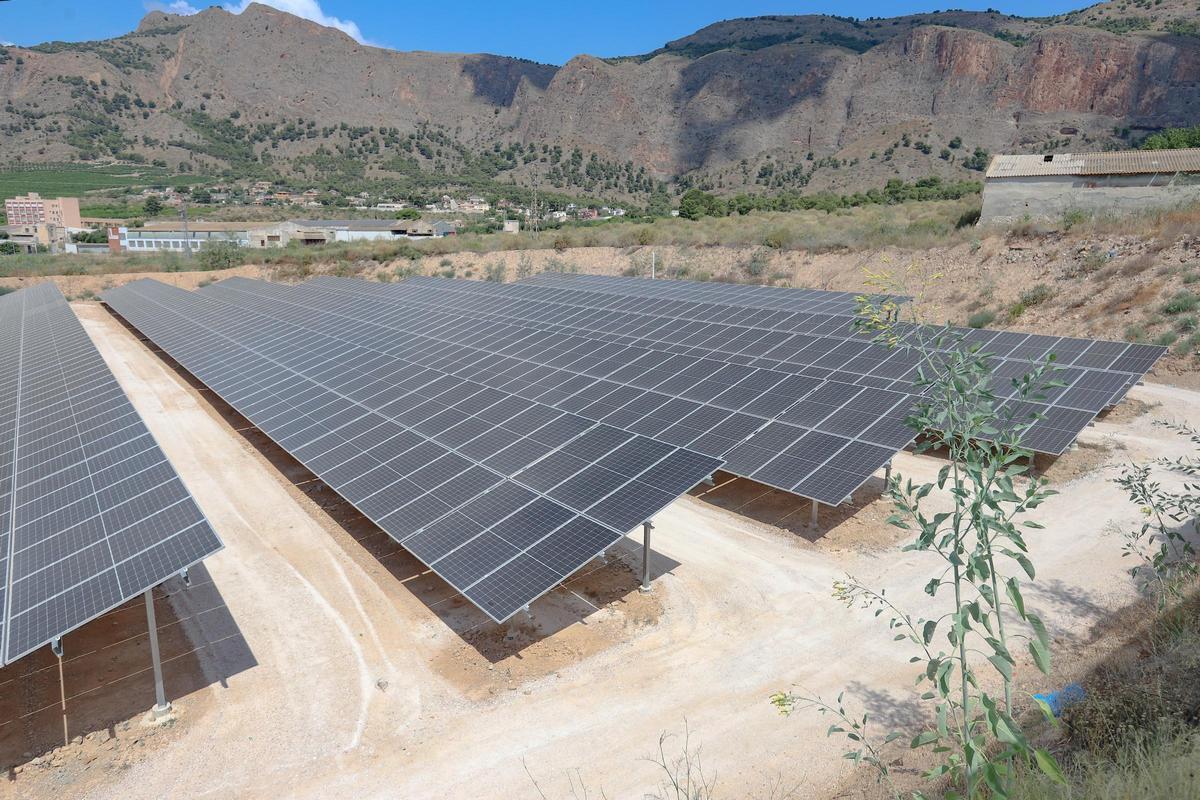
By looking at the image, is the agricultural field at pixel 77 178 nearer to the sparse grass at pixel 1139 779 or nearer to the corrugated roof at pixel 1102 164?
the corrugated roof at pixel 1102 164

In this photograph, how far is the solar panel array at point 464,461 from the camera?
35.1ft

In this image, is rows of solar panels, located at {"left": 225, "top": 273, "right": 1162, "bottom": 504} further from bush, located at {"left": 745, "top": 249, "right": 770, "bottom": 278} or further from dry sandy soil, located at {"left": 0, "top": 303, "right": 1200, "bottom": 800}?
bush, located at {"left": 745, "top": 249, "right": 770, "bottom": 278}

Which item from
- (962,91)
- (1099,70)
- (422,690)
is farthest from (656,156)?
(422,690)

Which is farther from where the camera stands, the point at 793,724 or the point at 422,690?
the point at 422,690

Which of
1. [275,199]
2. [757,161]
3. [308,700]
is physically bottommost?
[308,700]

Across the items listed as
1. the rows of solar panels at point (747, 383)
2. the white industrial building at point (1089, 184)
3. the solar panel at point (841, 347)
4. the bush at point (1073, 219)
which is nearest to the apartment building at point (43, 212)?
the rows of solar panels at point (747, 383)

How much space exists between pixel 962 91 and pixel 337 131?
13884 centimetres

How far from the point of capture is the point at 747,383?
18.2m

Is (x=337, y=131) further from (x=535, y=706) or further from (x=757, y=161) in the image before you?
(x=535, y=706)

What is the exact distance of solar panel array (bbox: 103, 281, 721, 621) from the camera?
10.7 meters

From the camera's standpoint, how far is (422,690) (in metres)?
10.1

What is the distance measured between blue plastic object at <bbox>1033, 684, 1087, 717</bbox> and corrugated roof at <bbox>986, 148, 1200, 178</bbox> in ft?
136

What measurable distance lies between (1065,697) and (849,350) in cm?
1463

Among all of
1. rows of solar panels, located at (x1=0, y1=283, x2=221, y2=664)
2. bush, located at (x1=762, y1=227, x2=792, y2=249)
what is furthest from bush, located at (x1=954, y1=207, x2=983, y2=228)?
rows of solar panels, located at (x1=0, y1=283, x2=221, y2=664)
